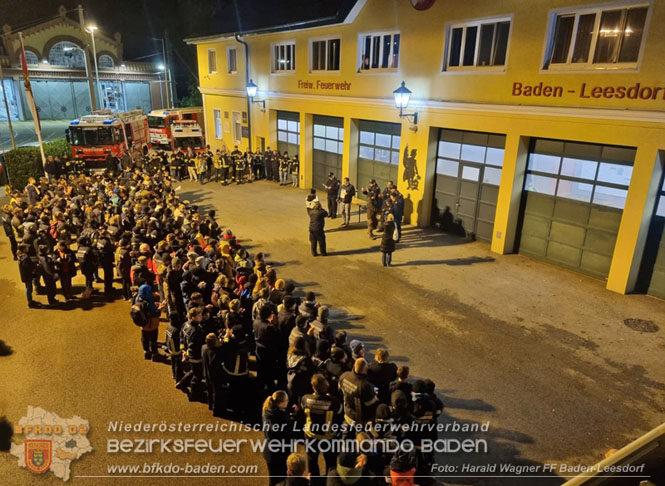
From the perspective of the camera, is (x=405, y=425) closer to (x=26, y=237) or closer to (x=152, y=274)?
(x=152, y=274)

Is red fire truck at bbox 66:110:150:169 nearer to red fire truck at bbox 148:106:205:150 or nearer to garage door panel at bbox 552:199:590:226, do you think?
red fire truck at bbox 148:106:205:150

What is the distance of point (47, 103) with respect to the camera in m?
45.3

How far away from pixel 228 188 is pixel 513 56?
46.2 feet

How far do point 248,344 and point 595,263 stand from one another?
30.2 ft

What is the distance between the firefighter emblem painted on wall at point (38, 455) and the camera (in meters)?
5.87

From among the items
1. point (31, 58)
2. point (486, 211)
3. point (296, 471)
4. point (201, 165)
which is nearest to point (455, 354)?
point (296, 471)

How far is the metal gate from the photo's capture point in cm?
1377

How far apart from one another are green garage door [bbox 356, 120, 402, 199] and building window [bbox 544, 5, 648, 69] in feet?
20.4

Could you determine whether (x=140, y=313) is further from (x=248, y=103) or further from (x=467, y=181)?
(x=248, y=103)

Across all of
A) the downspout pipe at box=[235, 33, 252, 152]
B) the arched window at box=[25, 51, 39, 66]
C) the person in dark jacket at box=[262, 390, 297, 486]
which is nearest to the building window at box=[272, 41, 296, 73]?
the downspout pipe at box=[235, 33, 252, 152]

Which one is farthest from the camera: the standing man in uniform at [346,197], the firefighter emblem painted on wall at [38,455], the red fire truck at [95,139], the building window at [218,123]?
the building window at [218,123]

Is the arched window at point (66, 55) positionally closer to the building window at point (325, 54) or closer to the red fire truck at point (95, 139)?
the red fire truck at point (95, 139)

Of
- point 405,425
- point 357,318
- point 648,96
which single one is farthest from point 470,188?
point 405,425

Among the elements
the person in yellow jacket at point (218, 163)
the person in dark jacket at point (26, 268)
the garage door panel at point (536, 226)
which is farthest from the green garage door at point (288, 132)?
the person in dark jacket at point (26, 268)
